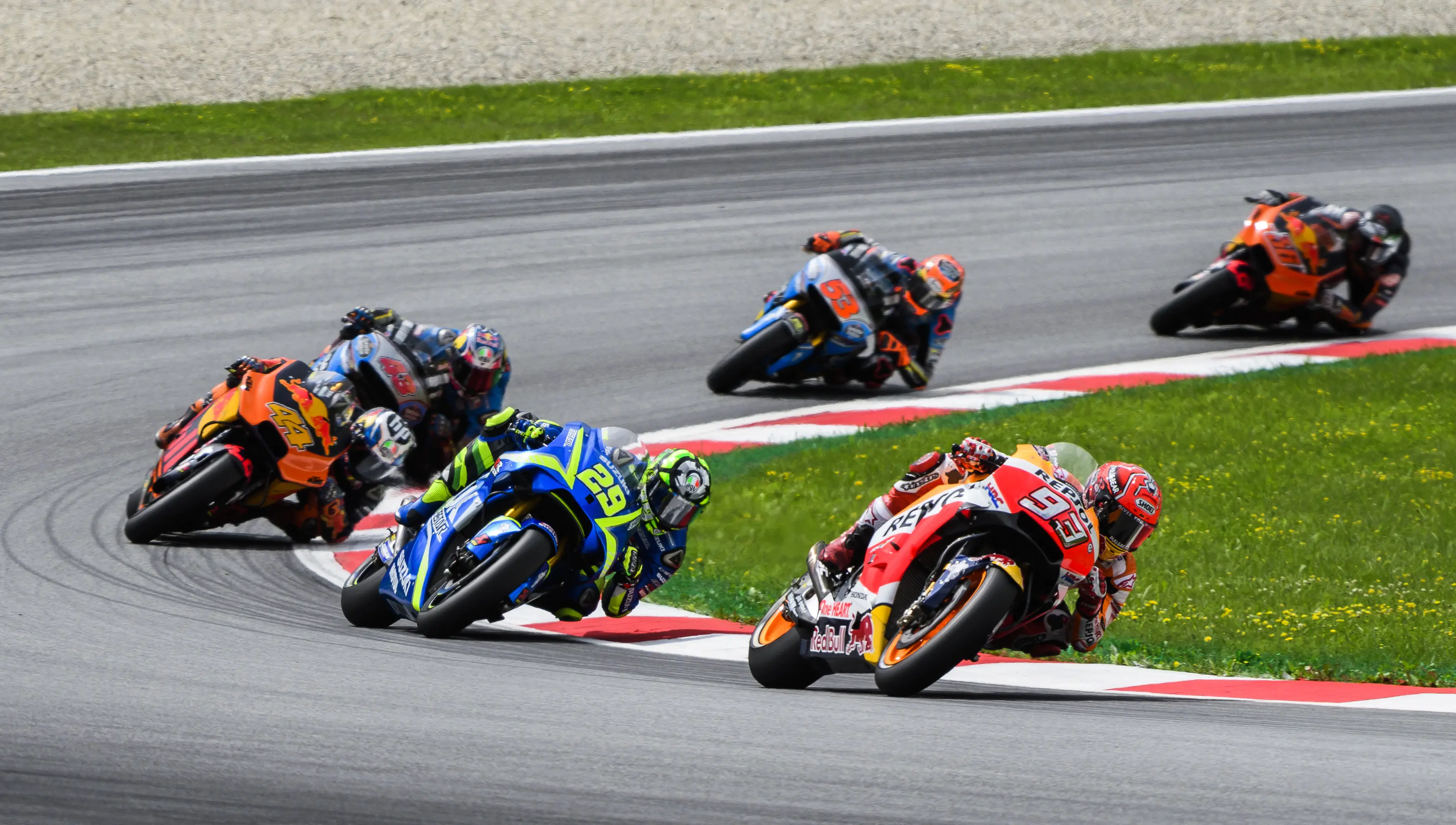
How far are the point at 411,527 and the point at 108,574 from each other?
1803 mm

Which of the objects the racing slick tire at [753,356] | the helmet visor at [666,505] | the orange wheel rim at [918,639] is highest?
the orange wheel rim at [918,639]

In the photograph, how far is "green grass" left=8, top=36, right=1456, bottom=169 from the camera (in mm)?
21906

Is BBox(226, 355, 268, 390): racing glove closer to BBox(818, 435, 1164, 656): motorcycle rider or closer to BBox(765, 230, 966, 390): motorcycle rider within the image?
BBox(818, 435, 1164, 656): motorcycle rider

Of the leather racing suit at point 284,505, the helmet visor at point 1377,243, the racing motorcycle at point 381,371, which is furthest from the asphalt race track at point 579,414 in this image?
the racing motorcycle at point 381,371

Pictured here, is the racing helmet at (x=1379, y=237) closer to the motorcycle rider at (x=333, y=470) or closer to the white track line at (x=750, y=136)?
the white track line at (x=750, y=136)

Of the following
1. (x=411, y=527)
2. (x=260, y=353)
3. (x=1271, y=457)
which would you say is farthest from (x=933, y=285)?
(x=411, y=527)

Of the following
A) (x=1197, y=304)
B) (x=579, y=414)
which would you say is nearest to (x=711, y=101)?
(x=1197, y=304)

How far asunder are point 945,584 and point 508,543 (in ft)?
6.84

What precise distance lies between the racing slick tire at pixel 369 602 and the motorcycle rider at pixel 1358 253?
9.75 meters

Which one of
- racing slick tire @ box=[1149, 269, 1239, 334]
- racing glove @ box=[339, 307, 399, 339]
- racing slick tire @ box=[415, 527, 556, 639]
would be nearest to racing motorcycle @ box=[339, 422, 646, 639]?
racing slick tire @ box=[415, 527, 556, 639]

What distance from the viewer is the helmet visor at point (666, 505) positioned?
26.6 ft

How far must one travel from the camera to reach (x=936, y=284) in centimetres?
1374

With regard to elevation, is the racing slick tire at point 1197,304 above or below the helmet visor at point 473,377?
below

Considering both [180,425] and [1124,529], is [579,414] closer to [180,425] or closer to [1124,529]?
[180,425]
